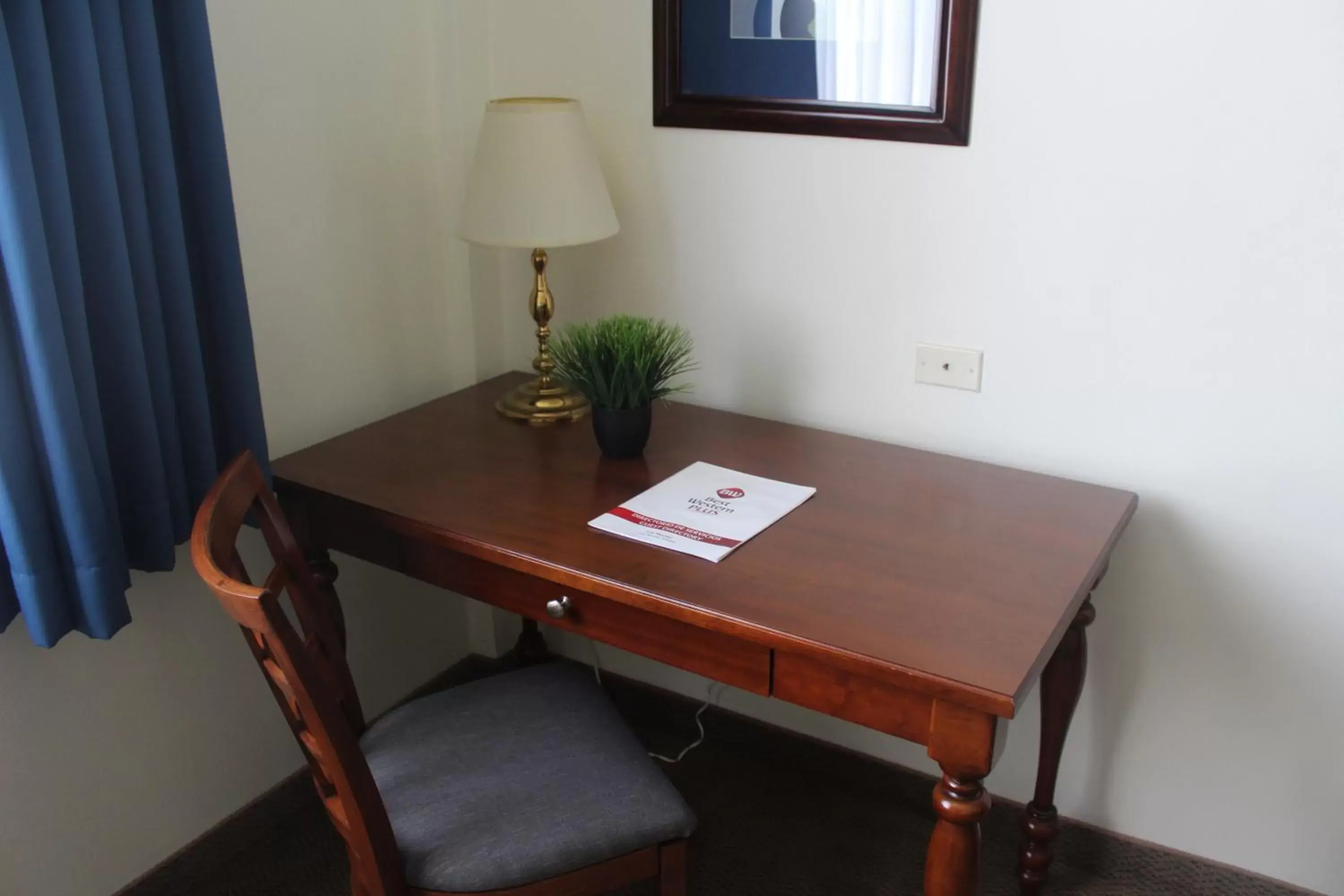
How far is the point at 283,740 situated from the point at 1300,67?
201 centimetres

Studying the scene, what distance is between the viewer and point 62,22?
4.63ft

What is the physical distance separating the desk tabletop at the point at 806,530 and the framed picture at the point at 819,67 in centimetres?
53

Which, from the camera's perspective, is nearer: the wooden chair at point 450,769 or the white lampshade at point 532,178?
the wooden chair at point 450,769

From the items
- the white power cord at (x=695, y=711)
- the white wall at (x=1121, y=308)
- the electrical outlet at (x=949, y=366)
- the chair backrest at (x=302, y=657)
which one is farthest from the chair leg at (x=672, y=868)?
the electrical outlet at (x=949, y=366)

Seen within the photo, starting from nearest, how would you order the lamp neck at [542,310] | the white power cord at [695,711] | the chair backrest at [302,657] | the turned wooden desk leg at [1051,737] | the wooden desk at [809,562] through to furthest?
1. the chair backrest at [302,657]
2. the wooden desk at [809,562]
3. the turned wooden desk leg at [1051,737]
4. the lamp neck at [542,310]
5. the white power cord at [695,711]

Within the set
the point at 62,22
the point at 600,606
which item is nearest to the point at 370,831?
the point at 600,606

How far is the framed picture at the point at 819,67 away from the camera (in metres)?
1.75

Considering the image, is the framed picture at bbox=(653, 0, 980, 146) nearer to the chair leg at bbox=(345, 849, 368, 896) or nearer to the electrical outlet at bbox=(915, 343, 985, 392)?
the electrical outlet at bbox=(915, 343, 985, 392)

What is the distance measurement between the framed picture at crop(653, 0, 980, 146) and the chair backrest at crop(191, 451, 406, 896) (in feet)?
3.27

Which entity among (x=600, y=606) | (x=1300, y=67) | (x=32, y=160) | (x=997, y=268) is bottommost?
(x=600, y=606)

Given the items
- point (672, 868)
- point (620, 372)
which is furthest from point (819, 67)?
point (672, 868)

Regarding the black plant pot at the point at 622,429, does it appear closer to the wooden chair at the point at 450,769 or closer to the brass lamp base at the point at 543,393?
the brass lamp base at the point at 543,393

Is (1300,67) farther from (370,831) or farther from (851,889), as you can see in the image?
(370,831)

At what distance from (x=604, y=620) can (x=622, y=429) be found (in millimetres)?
391
